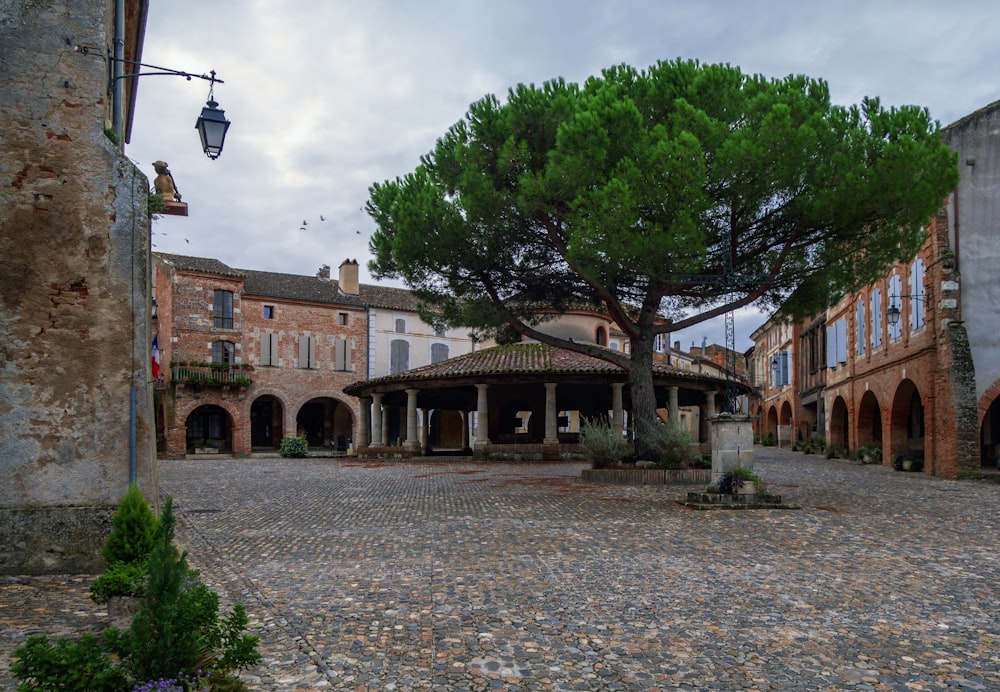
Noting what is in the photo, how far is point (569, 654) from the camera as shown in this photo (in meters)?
4.63

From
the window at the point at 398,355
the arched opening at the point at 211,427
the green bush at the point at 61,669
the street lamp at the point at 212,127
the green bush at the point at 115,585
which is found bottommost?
the arched opening at the point at 211,427

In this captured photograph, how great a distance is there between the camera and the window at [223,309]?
36.7 metres

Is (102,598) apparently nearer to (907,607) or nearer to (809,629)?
(809,629)

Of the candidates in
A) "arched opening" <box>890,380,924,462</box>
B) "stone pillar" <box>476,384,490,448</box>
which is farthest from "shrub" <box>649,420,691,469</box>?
"stone pillar" <box>476,384,490,448</box>

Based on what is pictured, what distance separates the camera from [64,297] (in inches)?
277

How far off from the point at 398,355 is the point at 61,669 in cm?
3949

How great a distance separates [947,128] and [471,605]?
19.2m

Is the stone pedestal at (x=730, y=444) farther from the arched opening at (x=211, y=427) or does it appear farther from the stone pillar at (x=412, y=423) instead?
the arched opening at (x=211, y=427)

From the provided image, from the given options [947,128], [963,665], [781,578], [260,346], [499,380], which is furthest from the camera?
[260,346]

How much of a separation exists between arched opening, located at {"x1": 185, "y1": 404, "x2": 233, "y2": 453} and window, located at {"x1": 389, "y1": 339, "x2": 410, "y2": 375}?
874 centimetres

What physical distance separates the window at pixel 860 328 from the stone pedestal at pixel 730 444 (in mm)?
15562

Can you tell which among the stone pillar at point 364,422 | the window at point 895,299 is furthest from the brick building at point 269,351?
the window at point 895,299

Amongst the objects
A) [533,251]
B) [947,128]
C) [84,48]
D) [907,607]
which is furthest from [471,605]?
[947,128]

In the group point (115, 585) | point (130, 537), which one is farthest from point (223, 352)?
point (115, 585)
